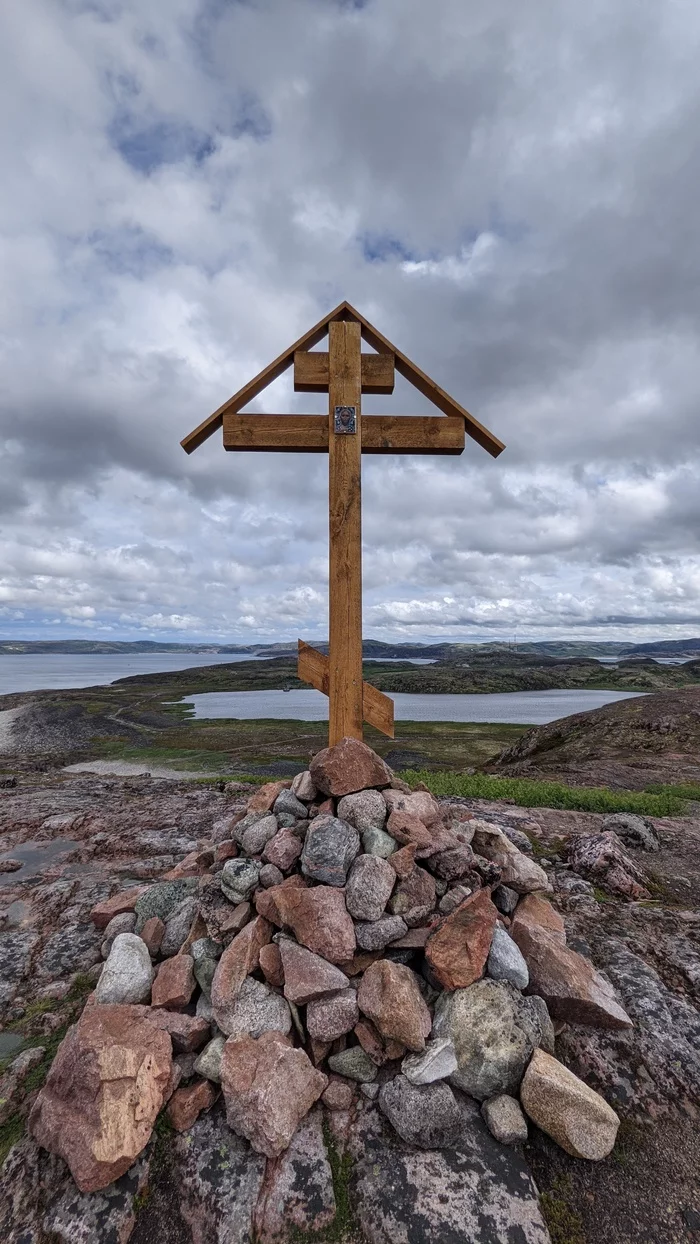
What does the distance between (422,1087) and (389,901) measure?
4.37 ft

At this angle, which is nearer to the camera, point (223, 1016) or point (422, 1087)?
point (422, 1087)

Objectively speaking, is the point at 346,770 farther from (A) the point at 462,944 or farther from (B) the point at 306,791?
(A) the point at 462,944

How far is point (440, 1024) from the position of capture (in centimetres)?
425

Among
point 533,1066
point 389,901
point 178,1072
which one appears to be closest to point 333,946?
point 389,901

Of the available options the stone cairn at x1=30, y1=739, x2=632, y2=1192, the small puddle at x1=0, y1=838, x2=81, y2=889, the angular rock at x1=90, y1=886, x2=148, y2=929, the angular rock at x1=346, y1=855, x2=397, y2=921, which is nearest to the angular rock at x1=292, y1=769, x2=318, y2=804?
the stone cairn at x1=30, y1=739, x2=632, y2=1192

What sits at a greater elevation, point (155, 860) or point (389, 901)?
point (389, 901)

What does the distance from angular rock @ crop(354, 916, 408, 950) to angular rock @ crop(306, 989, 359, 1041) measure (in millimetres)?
387

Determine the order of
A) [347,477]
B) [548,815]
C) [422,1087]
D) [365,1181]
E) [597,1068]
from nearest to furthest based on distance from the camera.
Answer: [365,1181]
[422,1087]
[597,1068]
[347,477]
[548,815]

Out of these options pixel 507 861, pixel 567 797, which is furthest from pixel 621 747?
pixel 507 861

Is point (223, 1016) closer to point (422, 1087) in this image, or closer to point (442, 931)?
point (422, 1087)

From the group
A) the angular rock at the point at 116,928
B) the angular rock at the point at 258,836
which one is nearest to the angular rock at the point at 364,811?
the angular rock at the point at 258,836

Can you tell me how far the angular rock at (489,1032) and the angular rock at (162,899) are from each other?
2.97m

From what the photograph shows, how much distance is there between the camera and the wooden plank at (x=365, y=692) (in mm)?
6391

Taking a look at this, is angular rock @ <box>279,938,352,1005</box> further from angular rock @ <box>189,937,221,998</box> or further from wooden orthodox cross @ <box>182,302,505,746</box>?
wooden orthodox cross @ <box>182,302,505,746</box>
